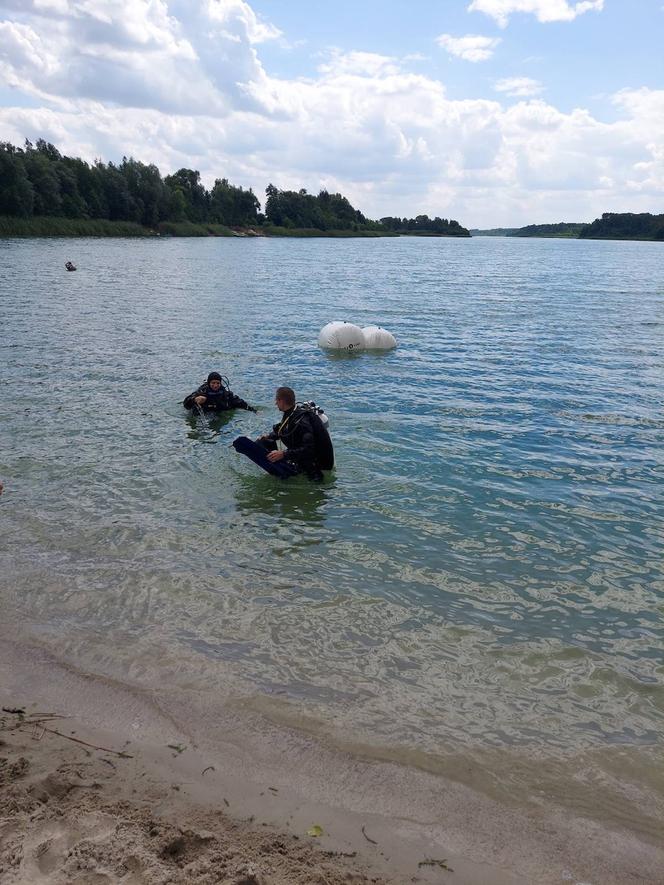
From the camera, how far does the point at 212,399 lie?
601 inches

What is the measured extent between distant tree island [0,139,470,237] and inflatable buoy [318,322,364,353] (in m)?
83.6

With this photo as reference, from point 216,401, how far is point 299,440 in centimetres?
465

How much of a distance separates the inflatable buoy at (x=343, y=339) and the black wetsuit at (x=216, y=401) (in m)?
9.14

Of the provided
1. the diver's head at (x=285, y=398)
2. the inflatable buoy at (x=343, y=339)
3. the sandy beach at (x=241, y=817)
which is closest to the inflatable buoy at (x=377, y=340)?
the inflatable buoy at (x=343, y=339)

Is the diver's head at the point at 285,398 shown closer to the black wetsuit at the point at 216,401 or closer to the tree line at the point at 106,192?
the black wetsuit at the point at 216,401

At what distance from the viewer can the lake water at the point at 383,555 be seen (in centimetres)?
605

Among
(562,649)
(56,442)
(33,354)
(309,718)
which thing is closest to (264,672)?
(309,718)

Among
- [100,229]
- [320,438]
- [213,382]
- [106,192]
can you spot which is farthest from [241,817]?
[106,192]

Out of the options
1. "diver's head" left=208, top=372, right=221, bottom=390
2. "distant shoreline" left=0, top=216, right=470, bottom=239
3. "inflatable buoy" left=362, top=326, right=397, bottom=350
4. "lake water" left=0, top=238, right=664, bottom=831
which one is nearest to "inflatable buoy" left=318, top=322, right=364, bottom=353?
"inflatable buoy" left=362, top=326, right=397, bottom=350

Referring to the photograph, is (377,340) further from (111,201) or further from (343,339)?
(111,201)

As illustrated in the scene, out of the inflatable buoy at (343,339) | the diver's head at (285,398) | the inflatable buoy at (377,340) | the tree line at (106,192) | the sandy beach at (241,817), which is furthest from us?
the tree line at (106,192)

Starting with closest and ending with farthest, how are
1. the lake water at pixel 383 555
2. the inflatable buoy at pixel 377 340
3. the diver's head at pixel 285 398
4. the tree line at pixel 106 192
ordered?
the lake water at pixel 383 555 < the diver's head at pixel 285 398 < the inflatable buoy at pixel 377 340 < the tree line at pixel 106 192

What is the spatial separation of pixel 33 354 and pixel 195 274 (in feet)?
115

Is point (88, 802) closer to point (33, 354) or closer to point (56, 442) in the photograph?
point (56, 442)
